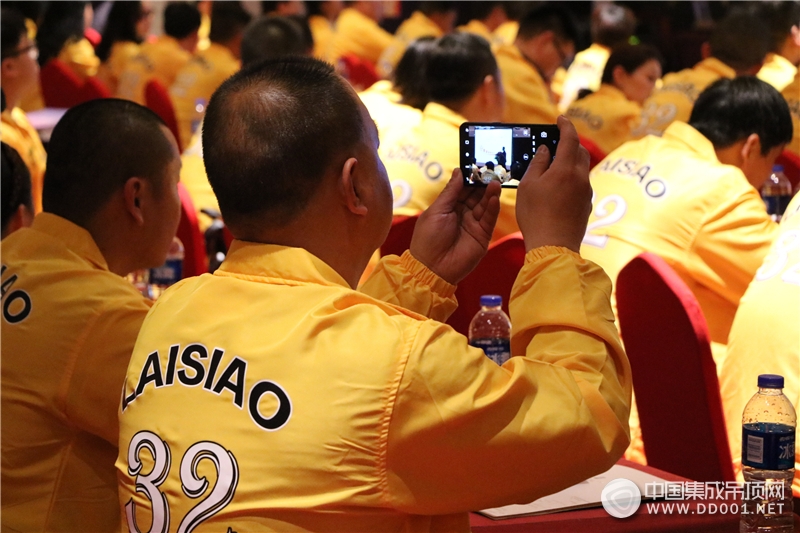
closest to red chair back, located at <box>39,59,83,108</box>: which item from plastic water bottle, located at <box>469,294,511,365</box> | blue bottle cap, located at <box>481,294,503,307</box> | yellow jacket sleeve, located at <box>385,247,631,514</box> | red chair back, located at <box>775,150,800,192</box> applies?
red chair back, located at <box>775,150,800,192</box>

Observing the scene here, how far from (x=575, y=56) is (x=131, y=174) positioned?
6.98 metres

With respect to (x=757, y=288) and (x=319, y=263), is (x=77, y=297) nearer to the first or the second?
(x=319, y=263)

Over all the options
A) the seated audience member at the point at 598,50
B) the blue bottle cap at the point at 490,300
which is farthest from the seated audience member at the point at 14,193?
the seated audience member at the point at 598,50

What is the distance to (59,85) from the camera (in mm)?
6957

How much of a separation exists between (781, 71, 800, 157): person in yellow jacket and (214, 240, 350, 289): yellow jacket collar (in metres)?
3.93

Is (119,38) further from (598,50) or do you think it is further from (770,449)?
(770,449)

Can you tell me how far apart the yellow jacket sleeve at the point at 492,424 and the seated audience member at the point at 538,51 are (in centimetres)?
483

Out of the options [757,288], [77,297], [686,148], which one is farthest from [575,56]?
[77,297]

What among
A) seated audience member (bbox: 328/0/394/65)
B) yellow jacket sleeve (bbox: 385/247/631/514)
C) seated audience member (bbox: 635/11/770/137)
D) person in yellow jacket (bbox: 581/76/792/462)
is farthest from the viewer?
seated audience member (bbox: 328/0/394/65)

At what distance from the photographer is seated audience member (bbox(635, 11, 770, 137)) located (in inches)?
212

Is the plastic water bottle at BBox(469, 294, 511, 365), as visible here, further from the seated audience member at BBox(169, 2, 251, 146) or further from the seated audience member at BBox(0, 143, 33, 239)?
the seated audience member at BBox(169, 2, 251, 146)

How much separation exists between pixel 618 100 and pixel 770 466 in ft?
13.7

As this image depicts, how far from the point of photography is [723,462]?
7.09ft

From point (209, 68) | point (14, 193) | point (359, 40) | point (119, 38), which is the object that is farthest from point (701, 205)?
point (359, 40)
